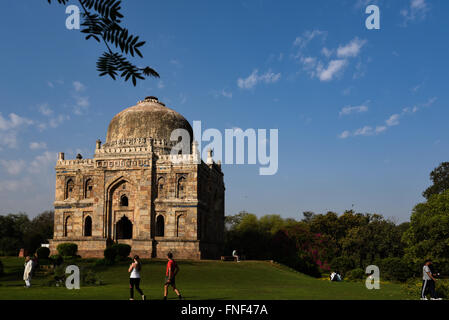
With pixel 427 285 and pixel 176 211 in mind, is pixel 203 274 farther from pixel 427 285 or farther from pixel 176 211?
pixel 427 285

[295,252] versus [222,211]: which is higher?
[222,211]

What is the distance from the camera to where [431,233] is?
102 ft

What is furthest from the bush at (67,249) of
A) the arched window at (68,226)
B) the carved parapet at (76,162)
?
the carved parapet at (76,162)

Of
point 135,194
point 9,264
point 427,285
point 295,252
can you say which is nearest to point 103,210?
point 135,194

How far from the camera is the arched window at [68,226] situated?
4005cm

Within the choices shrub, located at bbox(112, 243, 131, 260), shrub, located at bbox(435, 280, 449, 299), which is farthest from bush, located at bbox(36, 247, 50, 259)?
shrub, located at bbox(435, 280, 449, 299)

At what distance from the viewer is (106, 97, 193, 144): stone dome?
137ft

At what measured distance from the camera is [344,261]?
42500mm

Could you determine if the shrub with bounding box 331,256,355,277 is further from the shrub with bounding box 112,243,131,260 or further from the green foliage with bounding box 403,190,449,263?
the shrub with bounding box 112,243,131,260

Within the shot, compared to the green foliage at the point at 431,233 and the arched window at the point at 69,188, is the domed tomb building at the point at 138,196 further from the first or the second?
the green foliage at the point at 431,233

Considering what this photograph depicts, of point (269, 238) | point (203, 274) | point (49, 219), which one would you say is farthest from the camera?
point (49, 219)

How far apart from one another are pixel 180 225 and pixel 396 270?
667 inches
